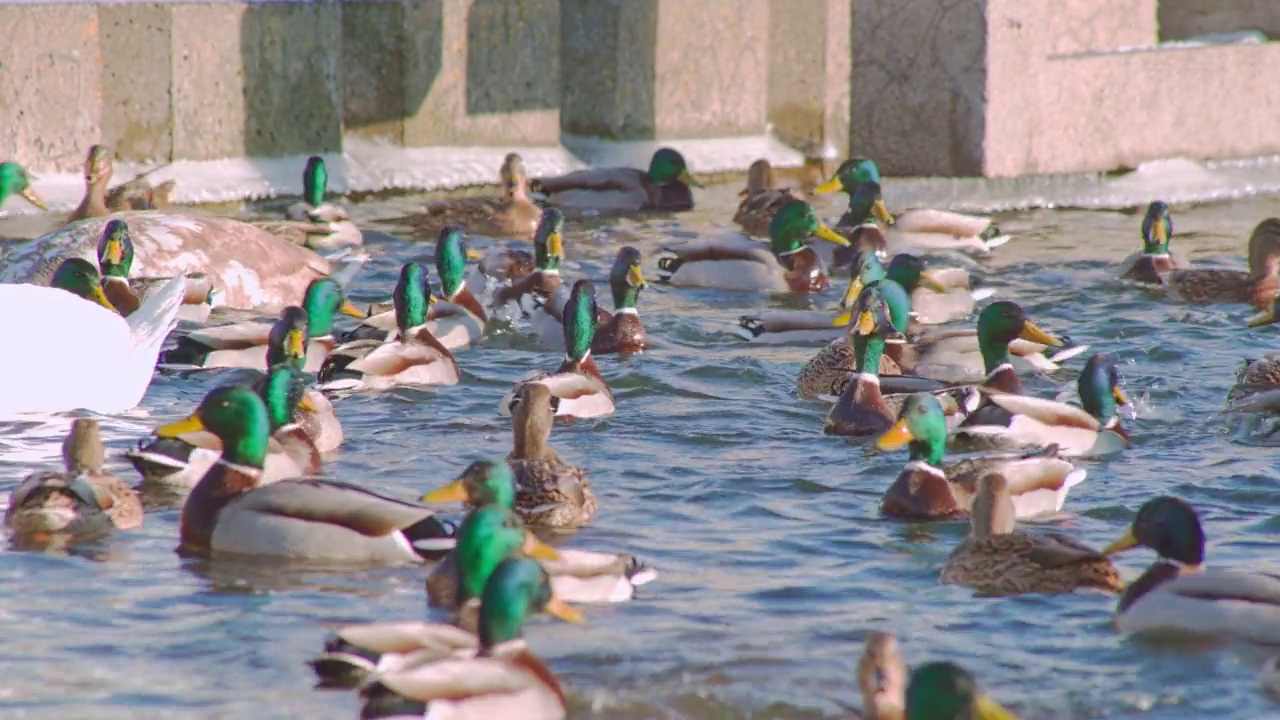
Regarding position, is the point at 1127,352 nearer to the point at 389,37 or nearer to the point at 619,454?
the point at 619,454

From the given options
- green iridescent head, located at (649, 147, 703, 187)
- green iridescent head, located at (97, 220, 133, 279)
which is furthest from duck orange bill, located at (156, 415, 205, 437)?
green iridescent head, located at (649, 147, 703, 187)

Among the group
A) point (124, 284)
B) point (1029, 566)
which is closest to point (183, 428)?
point (1029, 566)

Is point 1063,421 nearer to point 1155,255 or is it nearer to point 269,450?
point 269,450

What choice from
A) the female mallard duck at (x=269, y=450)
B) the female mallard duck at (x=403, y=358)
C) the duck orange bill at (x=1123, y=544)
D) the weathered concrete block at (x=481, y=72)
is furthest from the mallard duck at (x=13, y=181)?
the duck orange bill at (x=1123, y=544)

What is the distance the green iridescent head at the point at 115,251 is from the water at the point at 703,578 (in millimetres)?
1429

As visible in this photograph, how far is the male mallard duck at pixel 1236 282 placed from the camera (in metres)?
13.2

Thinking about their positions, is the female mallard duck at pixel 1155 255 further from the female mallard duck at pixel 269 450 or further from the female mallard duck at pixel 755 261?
the female mallard duck at pixel 269 450

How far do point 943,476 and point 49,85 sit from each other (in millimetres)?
8858

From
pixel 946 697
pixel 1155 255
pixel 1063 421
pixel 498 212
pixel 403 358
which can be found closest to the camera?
pixel 946 697

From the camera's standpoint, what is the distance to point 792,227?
46.4 feet

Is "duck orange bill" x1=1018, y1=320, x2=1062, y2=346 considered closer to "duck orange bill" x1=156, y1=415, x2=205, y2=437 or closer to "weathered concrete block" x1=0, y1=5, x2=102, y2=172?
"duck orange bill" x1=156, y1=415, x2=205, y2=437

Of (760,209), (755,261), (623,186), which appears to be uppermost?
(623,186)

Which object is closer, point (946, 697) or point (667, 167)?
point (946, 697)

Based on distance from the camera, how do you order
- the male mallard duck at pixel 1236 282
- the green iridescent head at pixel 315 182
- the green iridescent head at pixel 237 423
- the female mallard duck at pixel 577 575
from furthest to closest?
the green iridescent head at pixel 315 182 → the male mallard duck at pixel 1236 282 → the green iridescent head at pixel 237 423 → the female mallard duck at pixel 577 575
